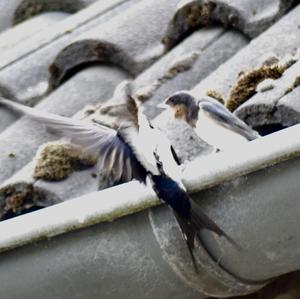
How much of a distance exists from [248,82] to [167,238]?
601 millimetres

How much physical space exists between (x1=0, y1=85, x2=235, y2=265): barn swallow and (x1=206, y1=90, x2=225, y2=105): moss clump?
1.02ft

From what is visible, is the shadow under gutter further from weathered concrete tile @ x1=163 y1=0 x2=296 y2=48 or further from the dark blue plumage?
weathered concrete tile @ x1=163 y1=0 x2=296 y2=48

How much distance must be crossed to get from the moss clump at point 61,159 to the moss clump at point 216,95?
0.32 metres

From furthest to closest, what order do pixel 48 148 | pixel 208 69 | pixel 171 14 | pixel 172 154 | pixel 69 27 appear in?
pixel 69 27 → pixel 171 14 → pixel 208 69 → pixel 48 148 → pixel 172 154

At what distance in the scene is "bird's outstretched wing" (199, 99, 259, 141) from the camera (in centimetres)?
232

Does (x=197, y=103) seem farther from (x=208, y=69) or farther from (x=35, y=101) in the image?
(x=35, y=101)

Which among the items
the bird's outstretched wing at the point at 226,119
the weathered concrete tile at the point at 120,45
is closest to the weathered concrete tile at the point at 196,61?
the weathered concrete tile at the point at 120,45

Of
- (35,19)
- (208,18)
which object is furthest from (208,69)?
(35,19)

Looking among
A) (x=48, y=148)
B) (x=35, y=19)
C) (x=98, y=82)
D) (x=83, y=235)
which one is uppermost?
(x=83, y=235)

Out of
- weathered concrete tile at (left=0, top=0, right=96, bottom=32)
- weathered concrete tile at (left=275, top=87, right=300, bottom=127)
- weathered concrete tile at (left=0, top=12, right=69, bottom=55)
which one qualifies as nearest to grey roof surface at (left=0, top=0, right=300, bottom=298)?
weathered concrete tile at (left=275, top=87, right=300, bottom=127)

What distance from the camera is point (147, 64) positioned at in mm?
3174

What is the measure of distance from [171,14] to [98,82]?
0.39 meters

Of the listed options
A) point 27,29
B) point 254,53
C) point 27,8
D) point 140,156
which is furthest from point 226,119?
point 27,8

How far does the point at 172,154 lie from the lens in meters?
2.28
